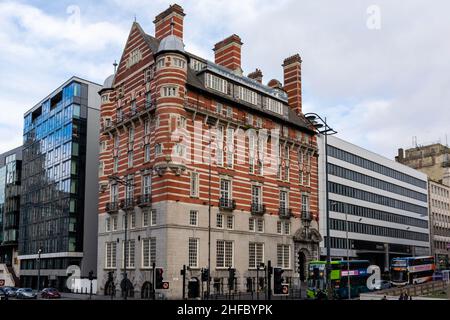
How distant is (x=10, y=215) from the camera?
97.4 metres

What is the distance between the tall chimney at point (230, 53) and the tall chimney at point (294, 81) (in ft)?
33.5

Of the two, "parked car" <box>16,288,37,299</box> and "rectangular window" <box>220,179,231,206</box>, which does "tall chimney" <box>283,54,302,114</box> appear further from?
"parked car" <box>16,288,37,299</box>

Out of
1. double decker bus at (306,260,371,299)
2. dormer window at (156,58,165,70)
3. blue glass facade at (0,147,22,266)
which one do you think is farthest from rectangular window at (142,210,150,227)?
blue glass facade at (0,147,22,266)

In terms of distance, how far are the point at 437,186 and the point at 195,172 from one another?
8294 centimetres

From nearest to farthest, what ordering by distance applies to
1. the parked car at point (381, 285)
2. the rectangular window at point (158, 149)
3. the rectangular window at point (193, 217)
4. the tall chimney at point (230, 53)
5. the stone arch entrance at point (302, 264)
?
the rectangular window at point (158, 149), the rectangular window at point (193, 217), the parked car at point (381, 285), the stone arch entrance at point (302, 264), the tall chimney at point (230, 53)

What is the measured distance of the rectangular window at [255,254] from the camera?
2411 inches

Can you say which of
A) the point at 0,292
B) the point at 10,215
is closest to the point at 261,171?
the point at 0,292

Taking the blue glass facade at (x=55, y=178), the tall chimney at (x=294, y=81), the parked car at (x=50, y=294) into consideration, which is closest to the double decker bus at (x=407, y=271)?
the tall chimney at (x=294, y=81)

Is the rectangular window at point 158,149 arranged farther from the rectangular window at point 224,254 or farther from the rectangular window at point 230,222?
the rectangular window at point 224,254

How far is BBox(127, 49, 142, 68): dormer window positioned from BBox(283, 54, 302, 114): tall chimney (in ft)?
79.0
